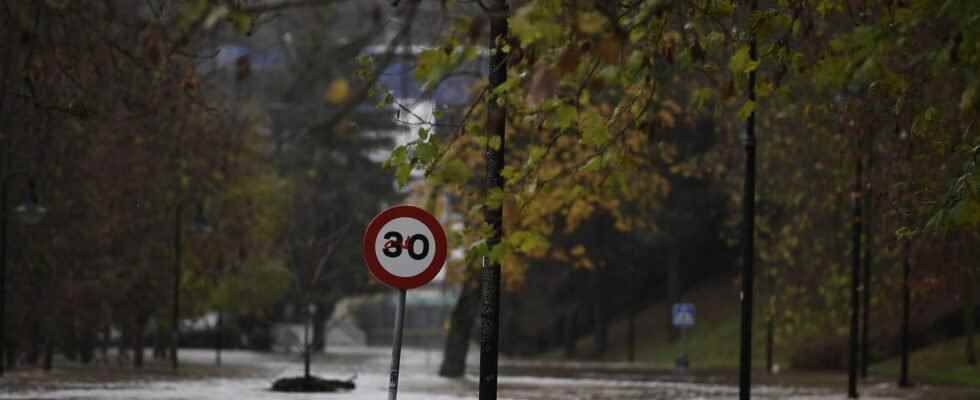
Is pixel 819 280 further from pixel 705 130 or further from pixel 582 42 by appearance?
pixel 582 42

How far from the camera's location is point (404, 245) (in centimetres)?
1263

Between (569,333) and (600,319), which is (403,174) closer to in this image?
(600,319)

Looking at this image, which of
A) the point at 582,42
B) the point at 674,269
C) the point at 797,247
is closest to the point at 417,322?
the point at 674,269

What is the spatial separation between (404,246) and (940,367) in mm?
36579

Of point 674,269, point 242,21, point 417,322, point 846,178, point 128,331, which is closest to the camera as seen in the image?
point 242,21

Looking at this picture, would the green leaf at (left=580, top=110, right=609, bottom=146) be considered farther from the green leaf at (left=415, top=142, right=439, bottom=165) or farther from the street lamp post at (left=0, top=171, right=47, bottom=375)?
the street lamp post at (left=0, top=171, right=47, bottom=375)

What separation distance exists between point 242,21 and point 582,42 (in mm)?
1744

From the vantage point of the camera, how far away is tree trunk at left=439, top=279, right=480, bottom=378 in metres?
42.6

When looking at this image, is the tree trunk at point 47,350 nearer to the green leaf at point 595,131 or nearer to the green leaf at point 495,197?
the green leaf at point 595,131

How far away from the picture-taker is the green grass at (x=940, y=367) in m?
41.3

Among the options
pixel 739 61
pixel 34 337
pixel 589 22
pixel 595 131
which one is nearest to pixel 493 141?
pixel 595 131

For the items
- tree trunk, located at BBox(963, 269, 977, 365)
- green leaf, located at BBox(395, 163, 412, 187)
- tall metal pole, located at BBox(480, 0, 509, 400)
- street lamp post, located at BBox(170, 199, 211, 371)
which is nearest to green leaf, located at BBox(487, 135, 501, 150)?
green leaf, located at BBox(395, 163, 412, 187)

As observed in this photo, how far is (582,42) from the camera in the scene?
8.80 m

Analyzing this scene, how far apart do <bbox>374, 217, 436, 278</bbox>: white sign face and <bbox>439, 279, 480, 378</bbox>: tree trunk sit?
96.7ft
